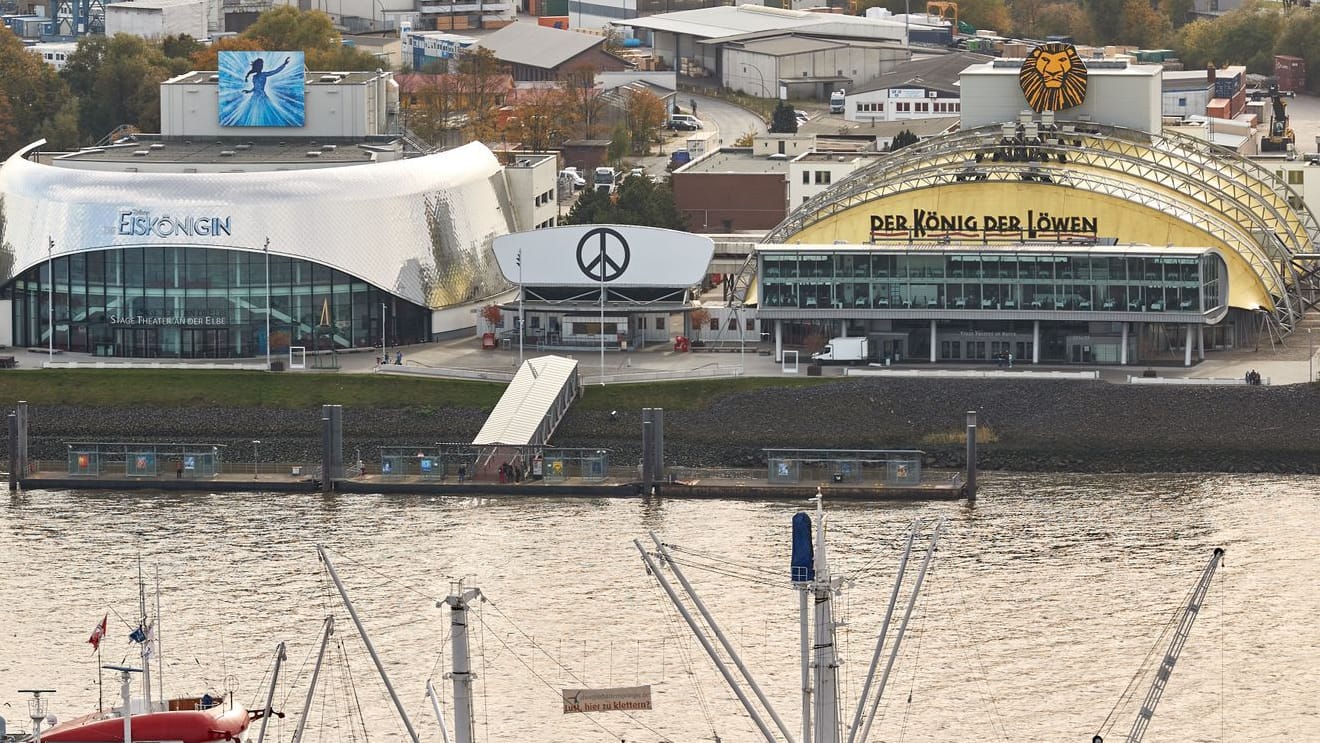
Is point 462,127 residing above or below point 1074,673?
above

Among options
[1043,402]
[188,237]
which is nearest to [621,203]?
[188,237]

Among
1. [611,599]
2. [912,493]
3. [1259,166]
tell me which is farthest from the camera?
[1259,166]

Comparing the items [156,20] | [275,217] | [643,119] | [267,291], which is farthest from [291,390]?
[156,20]

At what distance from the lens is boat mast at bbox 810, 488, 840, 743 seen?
1908 inches

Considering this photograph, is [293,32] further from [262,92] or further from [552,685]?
[552,685]

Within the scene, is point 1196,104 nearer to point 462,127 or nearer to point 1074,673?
point 462,127

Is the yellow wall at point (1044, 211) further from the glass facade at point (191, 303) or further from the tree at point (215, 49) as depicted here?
the tree at point (215, 49)

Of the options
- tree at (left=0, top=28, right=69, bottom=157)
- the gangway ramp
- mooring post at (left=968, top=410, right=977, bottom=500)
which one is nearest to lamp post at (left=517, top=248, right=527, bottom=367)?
the gangway ramp

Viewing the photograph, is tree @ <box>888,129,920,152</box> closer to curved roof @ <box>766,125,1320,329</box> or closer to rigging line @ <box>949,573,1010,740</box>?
curved roof @ <box>766,125,1320,329</box>

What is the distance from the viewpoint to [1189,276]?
86188 millimetres

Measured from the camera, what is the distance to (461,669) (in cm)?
4900

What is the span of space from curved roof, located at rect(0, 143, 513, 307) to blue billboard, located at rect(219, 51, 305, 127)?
5.76 metres

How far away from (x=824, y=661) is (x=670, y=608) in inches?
640

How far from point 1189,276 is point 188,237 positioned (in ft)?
80.7
